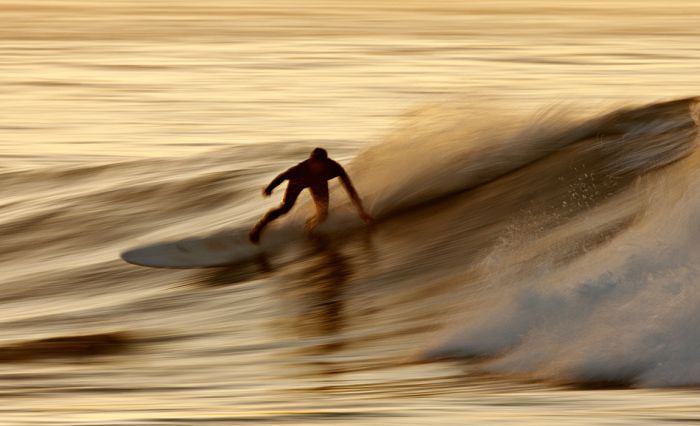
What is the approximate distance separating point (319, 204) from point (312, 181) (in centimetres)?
36

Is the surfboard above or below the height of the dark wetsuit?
below

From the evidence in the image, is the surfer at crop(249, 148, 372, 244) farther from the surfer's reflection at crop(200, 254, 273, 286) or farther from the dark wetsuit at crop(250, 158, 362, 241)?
the surfer's reflection at crop(200, 254, 273, 286)

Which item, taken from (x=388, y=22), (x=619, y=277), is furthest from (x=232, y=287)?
(x=388, y=22)

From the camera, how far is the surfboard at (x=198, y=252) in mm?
14320

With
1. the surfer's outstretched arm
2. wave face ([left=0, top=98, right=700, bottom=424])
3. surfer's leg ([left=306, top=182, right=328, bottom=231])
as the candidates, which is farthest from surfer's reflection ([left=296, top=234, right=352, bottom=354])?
the surfer's outstretched arm

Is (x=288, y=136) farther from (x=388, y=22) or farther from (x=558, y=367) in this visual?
(x=388, y=22)

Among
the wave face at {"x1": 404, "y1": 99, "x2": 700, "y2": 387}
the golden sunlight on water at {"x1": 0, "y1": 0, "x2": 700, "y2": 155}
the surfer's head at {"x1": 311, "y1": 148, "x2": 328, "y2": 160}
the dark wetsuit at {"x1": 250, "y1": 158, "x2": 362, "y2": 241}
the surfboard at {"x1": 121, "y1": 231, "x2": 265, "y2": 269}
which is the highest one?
the golden sunlight on water at {"x1": 0, "y1": 0, "x2": 700, "y2": 155}

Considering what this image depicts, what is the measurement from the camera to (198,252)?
14.8 metres

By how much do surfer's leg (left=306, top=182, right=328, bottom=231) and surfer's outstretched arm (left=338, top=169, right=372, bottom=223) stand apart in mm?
240

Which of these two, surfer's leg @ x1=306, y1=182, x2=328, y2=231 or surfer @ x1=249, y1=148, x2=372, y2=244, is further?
surfer's leg @ x1=306, y1=182, x2=328, y2=231

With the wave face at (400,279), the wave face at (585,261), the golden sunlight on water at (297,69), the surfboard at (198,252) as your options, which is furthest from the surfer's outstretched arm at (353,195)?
the golden sunlight on water at (297,69)

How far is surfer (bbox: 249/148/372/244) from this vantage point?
14133 mm

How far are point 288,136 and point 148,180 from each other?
6.14 meters

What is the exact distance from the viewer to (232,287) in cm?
1313
